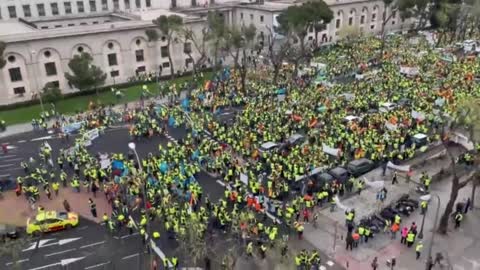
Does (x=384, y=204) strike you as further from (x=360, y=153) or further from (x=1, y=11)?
(x=1, y=11)

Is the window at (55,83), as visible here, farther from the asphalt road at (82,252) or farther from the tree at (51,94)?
the asphalt road at (82,252)

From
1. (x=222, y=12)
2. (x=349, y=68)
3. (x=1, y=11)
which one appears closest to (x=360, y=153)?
(x=349, y=68)

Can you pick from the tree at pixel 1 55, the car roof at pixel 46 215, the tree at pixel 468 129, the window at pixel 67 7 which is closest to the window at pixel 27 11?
the window at pixel 67 7

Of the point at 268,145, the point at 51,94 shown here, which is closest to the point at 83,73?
the point at 51,94

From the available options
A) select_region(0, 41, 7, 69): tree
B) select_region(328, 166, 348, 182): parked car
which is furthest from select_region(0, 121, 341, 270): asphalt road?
select_region(0, 41, 7, 69): tree

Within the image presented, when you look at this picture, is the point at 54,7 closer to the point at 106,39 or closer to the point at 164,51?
the point at 106,39
